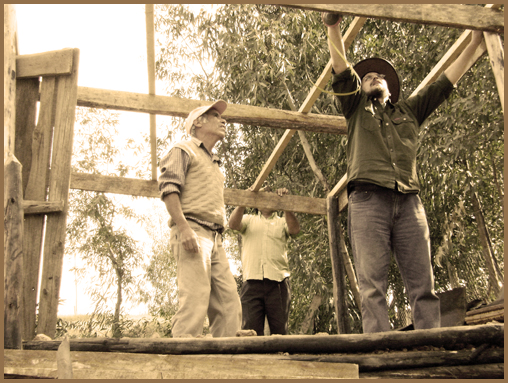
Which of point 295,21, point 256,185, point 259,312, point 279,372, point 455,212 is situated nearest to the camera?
point 279,372

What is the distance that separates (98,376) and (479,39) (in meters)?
2.97

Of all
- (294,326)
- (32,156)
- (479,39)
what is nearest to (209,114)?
(32,156)

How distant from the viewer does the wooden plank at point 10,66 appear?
2.65 m

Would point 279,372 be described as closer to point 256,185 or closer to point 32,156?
point 32,156

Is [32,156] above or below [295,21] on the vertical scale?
below

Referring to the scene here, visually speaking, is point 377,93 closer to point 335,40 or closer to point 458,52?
point 335,40

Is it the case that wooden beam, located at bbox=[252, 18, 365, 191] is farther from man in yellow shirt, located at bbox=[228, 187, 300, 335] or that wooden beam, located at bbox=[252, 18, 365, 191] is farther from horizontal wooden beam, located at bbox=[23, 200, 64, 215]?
horizontal wooden beam, located at bbox=[23, 200, 64, 215]

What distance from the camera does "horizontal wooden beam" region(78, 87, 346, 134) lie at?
4.09m

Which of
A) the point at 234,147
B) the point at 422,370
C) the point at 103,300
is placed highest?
the point at 234,147

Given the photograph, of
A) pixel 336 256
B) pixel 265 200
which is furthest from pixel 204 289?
pixel 336 256

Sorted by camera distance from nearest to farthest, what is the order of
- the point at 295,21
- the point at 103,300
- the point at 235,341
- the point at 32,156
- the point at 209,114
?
the point at 235,341 → the point at 32,156 → the point at 209,114 → the point at 295,21 → the point at 103,300

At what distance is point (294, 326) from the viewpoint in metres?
8.62

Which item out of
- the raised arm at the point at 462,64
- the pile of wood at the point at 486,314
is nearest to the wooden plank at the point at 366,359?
the pile of wood at the point at 486,314

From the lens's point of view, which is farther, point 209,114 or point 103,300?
point 103,300
